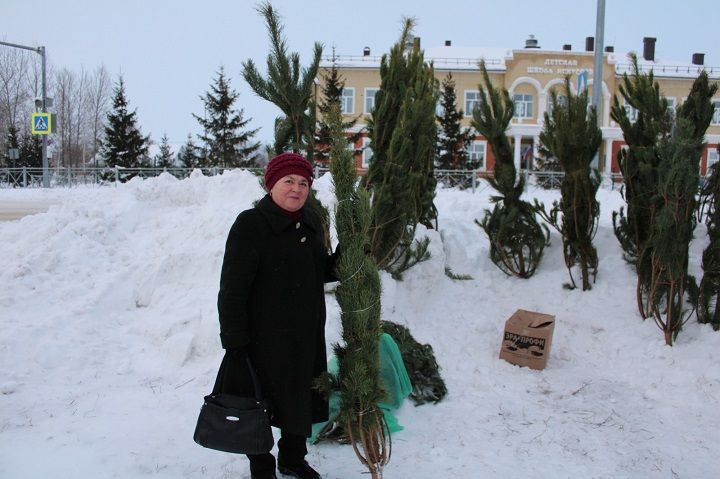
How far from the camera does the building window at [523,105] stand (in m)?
36.5

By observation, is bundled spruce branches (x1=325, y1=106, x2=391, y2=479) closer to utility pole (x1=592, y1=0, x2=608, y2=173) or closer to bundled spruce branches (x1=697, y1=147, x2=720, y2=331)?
bundled spruce branches (x1=697, y1=147, x2=720, y2=331)

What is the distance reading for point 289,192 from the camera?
3252mm

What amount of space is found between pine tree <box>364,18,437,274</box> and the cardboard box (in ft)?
4.49

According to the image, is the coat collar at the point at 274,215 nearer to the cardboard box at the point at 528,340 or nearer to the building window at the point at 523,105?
the cardboard box at the point at 528,340

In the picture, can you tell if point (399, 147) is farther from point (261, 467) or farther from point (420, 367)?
point (261, 467)

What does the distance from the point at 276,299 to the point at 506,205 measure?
15.8ft

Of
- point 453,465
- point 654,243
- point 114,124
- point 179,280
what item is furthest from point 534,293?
point 114,124

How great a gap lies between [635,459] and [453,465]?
1291 mm

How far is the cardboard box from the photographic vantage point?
5.55 m

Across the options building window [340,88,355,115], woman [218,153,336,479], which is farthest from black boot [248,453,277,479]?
building window [340,88,355,115]

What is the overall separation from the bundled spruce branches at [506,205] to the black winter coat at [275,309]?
4450 millimetres

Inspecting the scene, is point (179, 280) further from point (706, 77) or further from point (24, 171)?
point (24, 171)

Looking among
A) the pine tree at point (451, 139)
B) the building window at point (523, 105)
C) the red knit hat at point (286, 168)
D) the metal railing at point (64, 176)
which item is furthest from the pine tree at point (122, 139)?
the red knit hat at point (286, 168)

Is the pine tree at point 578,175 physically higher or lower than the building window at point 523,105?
lower
